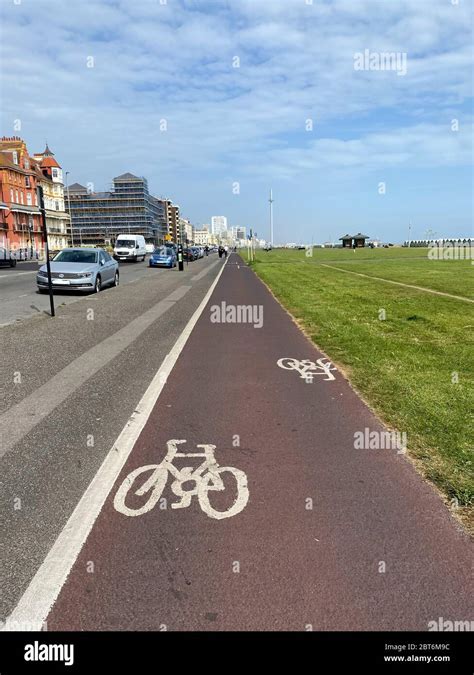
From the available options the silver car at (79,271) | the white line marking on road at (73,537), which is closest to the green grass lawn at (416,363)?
the white line marking on road at (73,537)

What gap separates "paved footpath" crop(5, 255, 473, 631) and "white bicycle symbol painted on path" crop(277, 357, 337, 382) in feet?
5.46

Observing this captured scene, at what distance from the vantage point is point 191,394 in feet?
18.6

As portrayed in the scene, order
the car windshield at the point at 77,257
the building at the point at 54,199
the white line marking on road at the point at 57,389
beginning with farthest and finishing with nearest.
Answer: the building at the point at 54,199, the car windshield at the point at 77,257, the white line marking on road at the point at 57,389

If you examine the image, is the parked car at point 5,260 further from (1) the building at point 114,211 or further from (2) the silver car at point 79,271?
(1) the building at point 114,211

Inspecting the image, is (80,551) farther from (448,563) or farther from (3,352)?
(3,352)

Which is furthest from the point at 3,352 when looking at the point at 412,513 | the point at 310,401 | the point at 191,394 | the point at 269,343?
the point at 412,513

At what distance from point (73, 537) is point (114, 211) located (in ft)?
533

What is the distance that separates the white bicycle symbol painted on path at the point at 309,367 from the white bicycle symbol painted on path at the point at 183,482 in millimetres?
2858

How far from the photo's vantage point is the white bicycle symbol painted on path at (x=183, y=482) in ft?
10.4

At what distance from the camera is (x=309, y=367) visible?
696cm

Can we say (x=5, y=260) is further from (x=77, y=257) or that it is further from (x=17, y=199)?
(x=17, y=199)

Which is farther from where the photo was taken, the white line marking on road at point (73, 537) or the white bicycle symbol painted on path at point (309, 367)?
the white bicycle symbol painted on path at point (309, 367)

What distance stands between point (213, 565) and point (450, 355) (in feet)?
19.7

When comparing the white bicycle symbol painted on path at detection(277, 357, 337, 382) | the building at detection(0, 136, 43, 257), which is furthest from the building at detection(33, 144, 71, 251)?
the white bicycle symbol painted on path at detection(277, 357, 337, 382)
